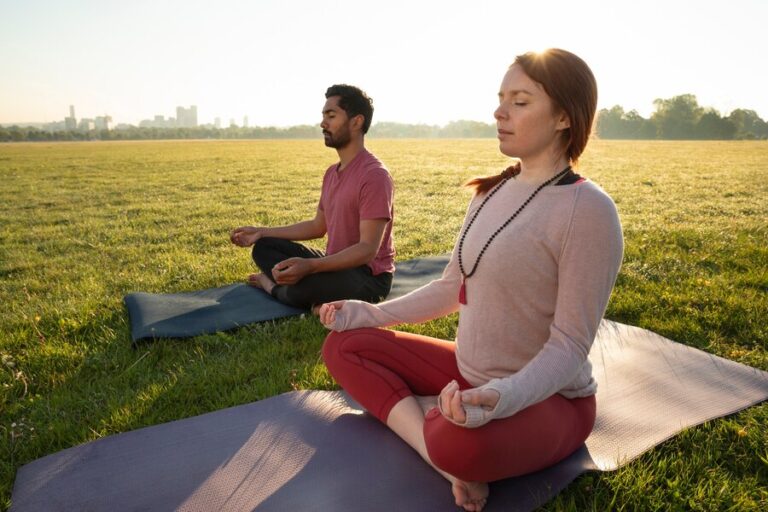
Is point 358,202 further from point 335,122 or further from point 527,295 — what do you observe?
point 527,295

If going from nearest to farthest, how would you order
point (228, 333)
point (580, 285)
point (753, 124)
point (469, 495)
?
point (580, 285) → point (469, 495) → point (228, 333) → point (753, 124)

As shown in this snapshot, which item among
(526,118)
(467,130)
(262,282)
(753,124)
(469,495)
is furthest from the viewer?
(467,130)

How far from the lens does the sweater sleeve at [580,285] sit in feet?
6.75

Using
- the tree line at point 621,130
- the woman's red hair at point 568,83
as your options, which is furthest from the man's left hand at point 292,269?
the tree line at point 621,130

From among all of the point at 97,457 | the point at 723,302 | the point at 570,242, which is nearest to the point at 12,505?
the point at 97,457

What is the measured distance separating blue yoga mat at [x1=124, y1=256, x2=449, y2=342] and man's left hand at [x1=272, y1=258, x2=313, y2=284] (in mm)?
338

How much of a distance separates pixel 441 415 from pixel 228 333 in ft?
8.45

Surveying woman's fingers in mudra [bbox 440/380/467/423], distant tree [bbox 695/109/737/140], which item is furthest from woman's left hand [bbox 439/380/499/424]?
distant tree [bbox 695/109/737/140]

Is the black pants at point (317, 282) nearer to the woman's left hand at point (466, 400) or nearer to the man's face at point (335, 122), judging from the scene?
the man's face at point (335, 122)

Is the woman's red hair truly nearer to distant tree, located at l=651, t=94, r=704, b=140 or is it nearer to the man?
the man

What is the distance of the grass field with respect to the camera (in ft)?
8.87

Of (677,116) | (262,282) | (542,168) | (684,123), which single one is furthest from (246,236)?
(677,116)

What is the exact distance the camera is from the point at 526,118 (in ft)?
7.13

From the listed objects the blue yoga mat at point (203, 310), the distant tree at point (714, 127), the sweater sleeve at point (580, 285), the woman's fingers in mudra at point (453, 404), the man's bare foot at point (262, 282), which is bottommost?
the blue yoga mat at point (203, 310)
